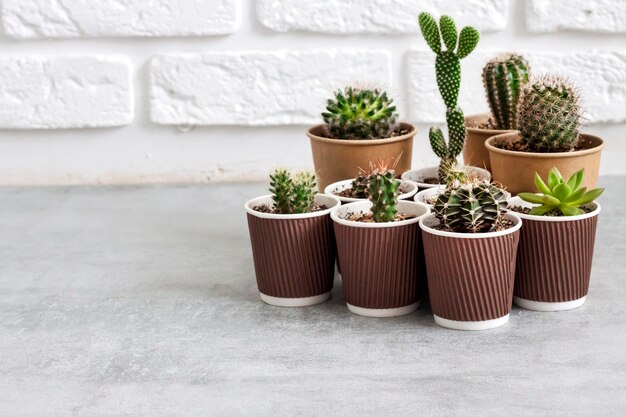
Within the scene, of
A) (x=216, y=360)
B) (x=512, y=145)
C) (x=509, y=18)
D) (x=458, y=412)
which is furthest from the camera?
(x=509, y=18)

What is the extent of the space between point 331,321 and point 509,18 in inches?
50.5

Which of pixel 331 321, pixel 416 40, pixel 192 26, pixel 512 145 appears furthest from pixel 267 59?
pixel 331 321

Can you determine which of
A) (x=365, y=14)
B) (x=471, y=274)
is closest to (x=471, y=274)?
(x=471, y=274)

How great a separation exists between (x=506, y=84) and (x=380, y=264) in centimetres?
56

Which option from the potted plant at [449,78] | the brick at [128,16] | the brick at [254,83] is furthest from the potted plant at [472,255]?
the brick at [128,16]

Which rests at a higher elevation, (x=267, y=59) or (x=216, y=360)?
(x=267, y=59)

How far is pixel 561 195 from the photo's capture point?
1.60 m

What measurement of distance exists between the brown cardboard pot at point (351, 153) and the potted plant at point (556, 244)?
354 millimetres

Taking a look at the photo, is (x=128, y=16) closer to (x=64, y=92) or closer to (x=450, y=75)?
(x=64, y=92)

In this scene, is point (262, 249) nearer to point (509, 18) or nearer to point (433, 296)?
point (433, 296)

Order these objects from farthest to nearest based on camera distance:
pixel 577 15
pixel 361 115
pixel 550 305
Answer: pixel 577 15, pixel 361 115, pixel 550 305

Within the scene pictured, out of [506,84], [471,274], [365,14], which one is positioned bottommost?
[471,274]

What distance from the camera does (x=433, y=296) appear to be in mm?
1589

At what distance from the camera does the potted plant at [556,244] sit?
159 cm
